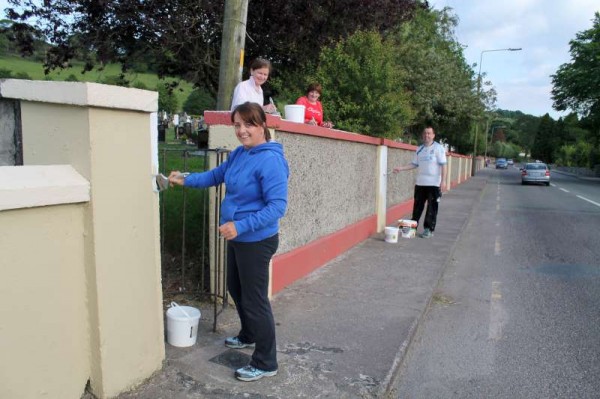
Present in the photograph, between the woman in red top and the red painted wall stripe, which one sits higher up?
the woman in red top

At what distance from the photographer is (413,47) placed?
19.5 meters

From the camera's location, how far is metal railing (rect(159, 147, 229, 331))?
4.15 metres

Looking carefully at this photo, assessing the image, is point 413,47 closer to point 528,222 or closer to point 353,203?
point 528,222

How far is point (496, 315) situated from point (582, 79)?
131 feet

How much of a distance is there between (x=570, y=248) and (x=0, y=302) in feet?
28.6

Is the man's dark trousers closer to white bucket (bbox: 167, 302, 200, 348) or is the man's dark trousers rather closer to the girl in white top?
the girl in white top

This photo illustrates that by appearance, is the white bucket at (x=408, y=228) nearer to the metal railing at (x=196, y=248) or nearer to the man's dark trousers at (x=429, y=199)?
the man's dark trousers at (x=429, y=199)

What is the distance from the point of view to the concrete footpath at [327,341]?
3.05 m

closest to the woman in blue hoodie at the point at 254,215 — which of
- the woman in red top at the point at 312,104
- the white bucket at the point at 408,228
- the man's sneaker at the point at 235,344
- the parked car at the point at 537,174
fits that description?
the man's sneaker at the point at 235,344

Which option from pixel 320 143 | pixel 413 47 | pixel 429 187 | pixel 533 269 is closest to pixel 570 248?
pixel 533 269

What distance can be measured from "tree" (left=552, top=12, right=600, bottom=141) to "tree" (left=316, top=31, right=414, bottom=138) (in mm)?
33130

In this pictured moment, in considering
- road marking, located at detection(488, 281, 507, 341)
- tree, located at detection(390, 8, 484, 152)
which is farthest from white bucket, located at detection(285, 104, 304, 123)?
tree, located at detection(390, 8, 484, 152)

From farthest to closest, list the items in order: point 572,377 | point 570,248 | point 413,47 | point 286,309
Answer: point 413,47, point 570,248, point 286,309, point 572,377

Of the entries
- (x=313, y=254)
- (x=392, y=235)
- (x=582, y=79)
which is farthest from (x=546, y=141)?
(x=313, y=254)
